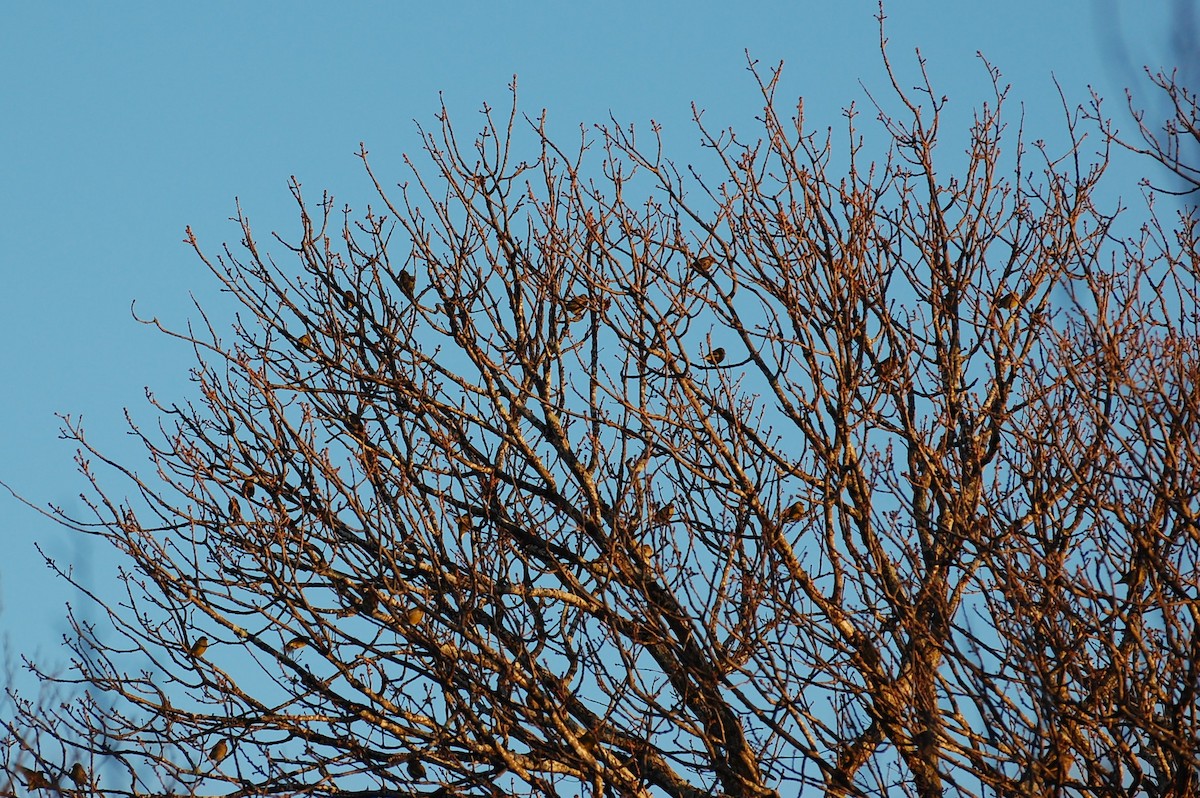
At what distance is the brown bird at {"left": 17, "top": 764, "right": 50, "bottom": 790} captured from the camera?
5.76 m

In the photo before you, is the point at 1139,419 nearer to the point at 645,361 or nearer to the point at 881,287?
the point at 881,287

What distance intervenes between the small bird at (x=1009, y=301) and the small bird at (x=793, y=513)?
5.07 ft

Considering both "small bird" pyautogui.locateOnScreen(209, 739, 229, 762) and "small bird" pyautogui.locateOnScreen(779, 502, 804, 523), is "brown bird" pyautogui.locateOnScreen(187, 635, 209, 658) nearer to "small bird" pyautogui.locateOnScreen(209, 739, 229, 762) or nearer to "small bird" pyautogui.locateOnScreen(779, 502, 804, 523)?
"small bird" pyautogui.locateOnScreen(209, 739, 229, 762)

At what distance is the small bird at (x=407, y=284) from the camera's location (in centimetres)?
806

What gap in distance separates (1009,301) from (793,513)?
1.64m

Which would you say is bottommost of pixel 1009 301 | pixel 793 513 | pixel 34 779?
pixel 34 779

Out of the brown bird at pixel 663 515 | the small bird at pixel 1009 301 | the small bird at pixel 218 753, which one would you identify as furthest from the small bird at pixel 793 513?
the small bird at pixel 218 753

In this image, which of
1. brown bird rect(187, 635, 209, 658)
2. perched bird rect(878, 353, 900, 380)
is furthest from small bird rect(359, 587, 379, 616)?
perched bird rect(878, 353, 900, 380)

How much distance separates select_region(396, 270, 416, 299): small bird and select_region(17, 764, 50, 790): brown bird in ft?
10.1

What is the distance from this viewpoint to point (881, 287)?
24.9 feet

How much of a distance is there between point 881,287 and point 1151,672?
2761 mm

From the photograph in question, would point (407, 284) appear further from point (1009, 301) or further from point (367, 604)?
point (1009, 301)

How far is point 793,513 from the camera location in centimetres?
718

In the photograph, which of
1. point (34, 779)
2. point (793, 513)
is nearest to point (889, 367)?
point (793, 513)
